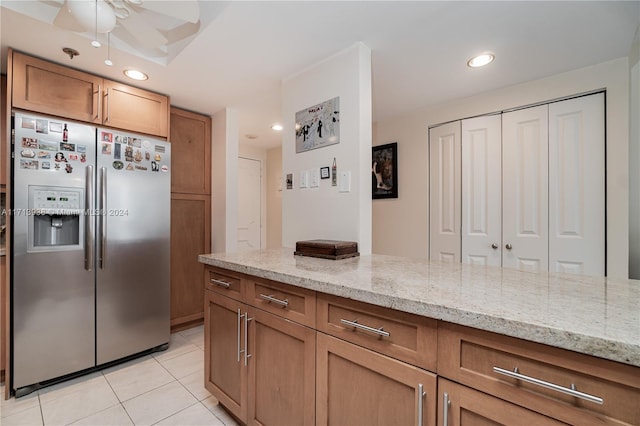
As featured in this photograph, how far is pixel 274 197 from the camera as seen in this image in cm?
483

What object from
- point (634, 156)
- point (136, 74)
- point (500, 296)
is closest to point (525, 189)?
point (634, 156)

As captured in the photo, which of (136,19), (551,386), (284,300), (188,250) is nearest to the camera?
(551,386)

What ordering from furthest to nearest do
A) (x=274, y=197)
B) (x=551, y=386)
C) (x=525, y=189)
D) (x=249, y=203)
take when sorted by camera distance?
(x=274, y=197)
(x=249, y=203)
(x=525, y=189)
(x=551, y=386)

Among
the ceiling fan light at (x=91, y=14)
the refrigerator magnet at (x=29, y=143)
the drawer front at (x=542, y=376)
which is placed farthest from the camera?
the refrigerator magnet at (x=29, y=143)

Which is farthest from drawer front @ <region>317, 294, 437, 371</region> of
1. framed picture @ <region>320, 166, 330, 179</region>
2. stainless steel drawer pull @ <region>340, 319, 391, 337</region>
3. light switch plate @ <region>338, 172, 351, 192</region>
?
framed picture @ <region>320, 166, 330, 179</region>

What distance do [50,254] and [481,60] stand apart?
127 inches

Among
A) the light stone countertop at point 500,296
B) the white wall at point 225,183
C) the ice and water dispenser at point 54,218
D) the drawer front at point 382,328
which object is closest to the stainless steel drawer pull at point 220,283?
the light stone countertop at point 500,296

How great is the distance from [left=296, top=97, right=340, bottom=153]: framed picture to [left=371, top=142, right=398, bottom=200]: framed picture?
1337 millimetres

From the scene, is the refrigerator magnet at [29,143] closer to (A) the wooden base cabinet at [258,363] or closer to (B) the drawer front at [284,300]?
(A) the wooden base cabinet at [258,363]

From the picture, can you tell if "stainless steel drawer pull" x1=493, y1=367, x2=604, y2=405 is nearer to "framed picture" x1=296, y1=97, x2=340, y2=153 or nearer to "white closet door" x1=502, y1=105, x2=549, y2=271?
"framed picture" x1=296, y1=97, x2=340, y2=153

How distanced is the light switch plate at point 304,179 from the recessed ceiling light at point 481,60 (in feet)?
4.63

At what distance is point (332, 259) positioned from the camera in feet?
5.04

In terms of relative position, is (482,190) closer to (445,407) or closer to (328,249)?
(328,249)

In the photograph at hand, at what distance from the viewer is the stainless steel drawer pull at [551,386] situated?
0.60 m
